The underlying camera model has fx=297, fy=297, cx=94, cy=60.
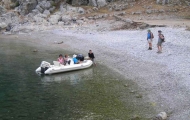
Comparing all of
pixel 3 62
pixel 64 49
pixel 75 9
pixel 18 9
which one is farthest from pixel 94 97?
pixel 18 9

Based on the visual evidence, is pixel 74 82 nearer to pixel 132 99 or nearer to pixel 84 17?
pixel 132 99

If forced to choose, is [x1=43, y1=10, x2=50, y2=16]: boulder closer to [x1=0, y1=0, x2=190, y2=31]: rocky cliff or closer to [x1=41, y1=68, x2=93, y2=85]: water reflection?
[x1=0, y1=0, x2=190, y2=31]: rocky cliff

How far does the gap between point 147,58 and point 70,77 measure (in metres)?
8.81

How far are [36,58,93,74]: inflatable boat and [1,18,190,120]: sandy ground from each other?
2.14 metres

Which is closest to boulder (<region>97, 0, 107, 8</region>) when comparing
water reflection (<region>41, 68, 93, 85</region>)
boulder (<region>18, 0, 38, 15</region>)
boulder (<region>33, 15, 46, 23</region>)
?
boulder (<region>33, 15, 46, 23</region>)

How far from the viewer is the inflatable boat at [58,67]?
29672 mm

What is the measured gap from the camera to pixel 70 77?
28.6 m

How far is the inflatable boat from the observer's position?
29.7 metres

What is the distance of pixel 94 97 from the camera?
21562mm

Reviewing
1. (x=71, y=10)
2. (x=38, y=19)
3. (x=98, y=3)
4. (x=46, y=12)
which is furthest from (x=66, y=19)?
(x=98, y=3)

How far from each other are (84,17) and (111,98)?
1816 inches

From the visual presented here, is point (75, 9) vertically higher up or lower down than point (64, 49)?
higher up

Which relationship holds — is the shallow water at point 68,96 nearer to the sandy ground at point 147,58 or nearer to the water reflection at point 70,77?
the water reflection at point 70,77

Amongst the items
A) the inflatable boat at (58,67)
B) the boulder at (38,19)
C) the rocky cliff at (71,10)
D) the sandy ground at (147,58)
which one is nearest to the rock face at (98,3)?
the rocky cliff at (71,10)
